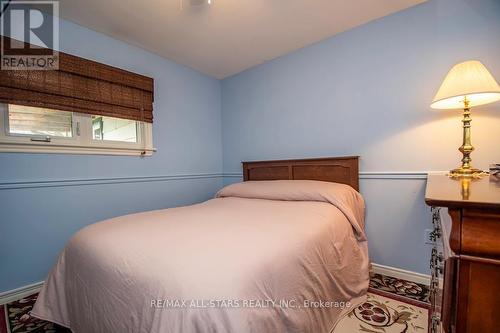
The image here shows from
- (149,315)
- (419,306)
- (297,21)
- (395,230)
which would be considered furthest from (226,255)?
(297,21)

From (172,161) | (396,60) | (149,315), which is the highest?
(396,60)

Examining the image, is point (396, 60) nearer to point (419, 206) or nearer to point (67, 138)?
point (419, 206)

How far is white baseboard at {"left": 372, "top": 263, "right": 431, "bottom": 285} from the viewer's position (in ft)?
5.73

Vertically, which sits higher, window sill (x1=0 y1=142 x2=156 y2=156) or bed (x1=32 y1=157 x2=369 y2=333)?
window sill (x1=0 y1=142 x2=156 y2=156)

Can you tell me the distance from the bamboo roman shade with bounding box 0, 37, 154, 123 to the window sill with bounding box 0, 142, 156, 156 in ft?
0.99

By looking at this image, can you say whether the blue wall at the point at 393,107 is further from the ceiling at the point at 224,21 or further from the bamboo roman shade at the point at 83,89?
the bamboo roman shade at the point at 83,89

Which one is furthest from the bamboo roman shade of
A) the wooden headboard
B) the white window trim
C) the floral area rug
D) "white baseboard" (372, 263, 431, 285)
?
"white baseboard" (372, 263, 431, 285)

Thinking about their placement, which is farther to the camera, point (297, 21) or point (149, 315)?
point (297, 21)

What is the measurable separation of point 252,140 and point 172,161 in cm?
99

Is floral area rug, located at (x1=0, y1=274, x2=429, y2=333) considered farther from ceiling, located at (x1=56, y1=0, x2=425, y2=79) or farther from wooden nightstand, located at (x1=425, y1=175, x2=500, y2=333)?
ceiling, located at (x1=56, y1=0, x2=425, y2=79)

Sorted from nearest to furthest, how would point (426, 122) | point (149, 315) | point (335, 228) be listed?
1. point (149, 315)
2. point (335, 228)
3. point (426, 122)

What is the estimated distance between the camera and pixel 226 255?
33.2 inches

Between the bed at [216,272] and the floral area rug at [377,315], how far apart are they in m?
0.09

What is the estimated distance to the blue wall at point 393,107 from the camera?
5.15 feet
